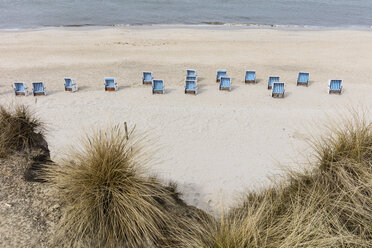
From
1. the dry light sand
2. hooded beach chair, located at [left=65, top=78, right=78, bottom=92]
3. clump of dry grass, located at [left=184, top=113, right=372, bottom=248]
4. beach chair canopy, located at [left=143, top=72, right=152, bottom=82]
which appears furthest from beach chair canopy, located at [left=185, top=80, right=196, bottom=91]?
clump of dry grass, located at [left=184, top=113, right=372, bottom=248]

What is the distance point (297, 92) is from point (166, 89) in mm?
5628

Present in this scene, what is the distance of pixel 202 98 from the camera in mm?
11812

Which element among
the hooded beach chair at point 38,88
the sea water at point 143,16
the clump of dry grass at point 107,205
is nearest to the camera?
the clump of dry grass at point 107,205

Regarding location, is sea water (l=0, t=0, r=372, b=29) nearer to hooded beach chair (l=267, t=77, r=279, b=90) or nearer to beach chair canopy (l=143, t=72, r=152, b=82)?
beach chair canopy (l=143, t=72, r=152, b=82)

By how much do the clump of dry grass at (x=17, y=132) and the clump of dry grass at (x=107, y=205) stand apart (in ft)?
4.26

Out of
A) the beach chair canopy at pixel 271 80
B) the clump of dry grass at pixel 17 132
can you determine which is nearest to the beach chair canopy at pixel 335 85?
the beach chair canopy at pixel 271 80

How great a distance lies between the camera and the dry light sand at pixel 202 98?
7195 mm

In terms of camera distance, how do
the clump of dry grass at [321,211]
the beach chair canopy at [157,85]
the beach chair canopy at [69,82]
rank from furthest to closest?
the beach chair canopy at [69,82]
the beach chair canopy at [157,85]
the clump of dry grass at [321,211]

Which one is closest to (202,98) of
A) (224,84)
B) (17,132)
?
(224,84)

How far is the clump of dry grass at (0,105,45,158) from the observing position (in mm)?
4734

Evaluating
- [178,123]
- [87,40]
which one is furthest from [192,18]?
[178,123]

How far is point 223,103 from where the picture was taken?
1127 centimetres

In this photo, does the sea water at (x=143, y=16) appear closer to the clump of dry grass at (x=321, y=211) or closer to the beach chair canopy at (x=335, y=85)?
the beach chair canopy at (x=335, y=85)

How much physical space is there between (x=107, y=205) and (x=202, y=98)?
856cm
